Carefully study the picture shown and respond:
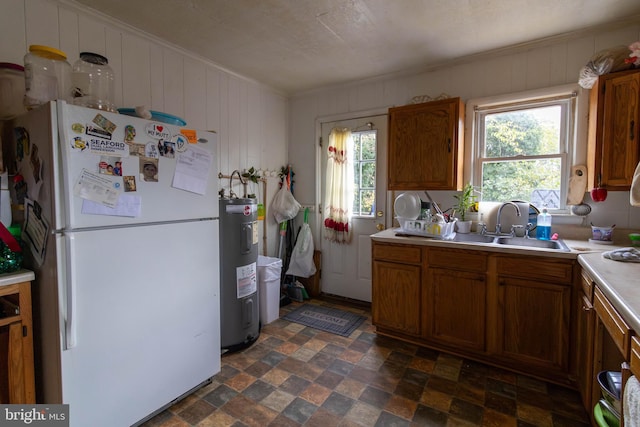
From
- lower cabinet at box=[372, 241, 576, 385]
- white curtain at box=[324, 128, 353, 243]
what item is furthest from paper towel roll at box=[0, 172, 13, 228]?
white curtain at box=[324, 128, 353, 243]

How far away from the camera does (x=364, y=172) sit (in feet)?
10.9

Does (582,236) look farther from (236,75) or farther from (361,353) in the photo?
(236,75)

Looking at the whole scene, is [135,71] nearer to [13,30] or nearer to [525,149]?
[13,30]

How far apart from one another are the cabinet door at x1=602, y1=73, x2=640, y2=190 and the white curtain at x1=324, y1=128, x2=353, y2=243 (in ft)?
6.72

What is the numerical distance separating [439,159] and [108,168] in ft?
7.64

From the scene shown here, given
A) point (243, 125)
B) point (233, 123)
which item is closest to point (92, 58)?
point (233, 123)

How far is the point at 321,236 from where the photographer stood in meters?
3.61

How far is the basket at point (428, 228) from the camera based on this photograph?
2389mm

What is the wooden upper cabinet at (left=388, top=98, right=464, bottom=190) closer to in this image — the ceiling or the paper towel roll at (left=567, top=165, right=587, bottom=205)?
the ceiling

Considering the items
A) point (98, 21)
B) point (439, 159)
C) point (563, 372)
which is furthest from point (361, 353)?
point (98, 21)

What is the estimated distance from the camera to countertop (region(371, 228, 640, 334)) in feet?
3.60

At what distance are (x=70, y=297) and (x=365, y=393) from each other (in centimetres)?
168

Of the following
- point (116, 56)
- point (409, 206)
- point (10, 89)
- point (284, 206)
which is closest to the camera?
point (10, 89)

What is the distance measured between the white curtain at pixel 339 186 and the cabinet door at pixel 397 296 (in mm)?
889
